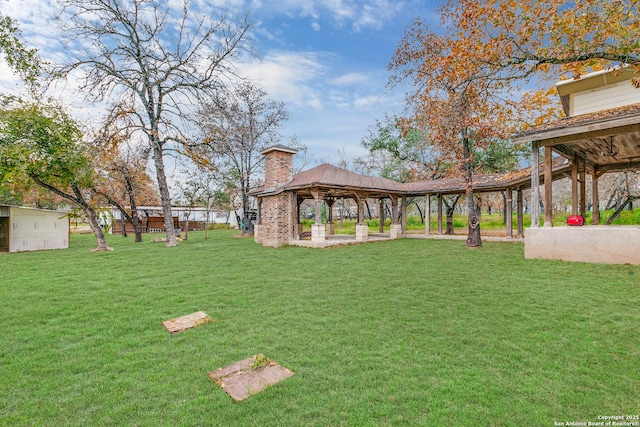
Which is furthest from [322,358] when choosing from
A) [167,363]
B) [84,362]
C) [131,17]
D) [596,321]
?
[131,17]

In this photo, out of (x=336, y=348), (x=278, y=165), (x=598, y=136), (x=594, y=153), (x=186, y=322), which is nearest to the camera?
(x=336, y=348)

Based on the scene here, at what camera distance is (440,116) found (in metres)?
6.04

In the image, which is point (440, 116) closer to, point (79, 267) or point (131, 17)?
point (79, 267)

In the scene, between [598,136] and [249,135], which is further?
[249,135]

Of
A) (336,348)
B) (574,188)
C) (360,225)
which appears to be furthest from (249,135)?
(336,348)

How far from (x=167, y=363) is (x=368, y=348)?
2.12 meters

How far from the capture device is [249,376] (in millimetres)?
2838

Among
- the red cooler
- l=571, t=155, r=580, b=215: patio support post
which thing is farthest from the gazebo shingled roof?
the red cooler

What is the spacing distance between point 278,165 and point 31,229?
11.4m

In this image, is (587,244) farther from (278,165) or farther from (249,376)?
(278,165)

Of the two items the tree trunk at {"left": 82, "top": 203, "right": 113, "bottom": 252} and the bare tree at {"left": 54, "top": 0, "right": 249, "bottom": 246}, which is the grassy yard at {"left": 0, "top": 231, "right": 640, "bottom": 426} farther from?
the bare tree at {"left": 54, "top": 0, "right": 249, "bottom": 246}

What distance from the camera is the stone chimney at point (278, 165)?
13766mm

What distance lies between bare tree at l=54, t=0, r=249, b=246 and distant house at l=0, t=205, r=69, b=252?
5.08 meters

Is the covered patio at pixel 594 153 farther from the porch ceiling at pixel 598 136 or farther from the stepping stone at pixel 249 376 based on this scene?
the stepping stone at pixel 249 376
